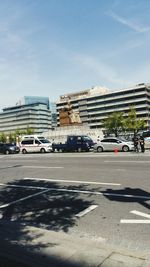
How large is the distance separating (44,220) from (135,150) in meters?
24.3

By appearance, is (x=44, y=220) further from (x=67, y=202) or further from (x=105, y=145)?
(x=105, y=145)

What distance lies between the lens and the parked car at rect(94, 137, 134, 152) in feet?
109

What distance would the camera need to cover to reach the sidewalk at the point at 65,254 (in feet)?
16.0

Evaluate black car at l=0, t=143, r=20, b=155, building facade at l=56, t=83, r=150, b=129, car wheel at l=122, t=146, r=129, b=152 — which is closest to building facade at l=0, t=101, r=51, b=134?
building facade at l=56, t=83, r=150, b=129

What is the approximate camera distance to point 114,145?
33.9 meters

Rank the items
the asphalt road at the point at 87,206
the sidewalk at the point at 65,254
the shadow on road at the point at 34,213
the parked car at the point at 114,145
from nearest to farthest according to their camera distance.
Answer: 1. the sidewalk at the point at 65,254
2. the shadow on road at the point at 34,213
3. the asphalt road at the point at 87,206
4. the parked car at the point at 114,145

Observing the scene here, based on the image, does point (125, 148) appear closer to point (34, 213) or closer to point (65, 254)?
point (34, 213)

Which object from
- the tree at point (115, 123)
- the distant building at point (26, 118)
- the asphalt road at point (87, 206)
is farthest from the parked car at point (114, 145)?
the distant building at point (26, 118)

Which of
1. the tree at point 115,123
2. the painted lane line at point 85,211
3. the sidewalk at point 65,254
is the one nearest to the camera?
the sidewalk at point 65,254

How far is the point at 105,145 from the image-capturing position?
34.4 metres

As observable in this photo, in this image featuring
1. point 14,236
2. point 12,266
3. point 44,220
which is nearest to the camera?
point 12,266

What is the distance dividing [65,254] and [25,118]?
182632 mm

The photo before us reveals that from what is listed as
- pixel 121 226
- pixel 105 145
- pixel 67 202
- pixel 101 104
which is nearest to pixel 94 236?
pixel 121 226

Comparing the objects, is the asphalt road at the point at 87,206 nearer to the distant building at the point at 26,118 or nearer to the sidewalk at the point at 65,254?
the sidewalk at the point at 65,254
